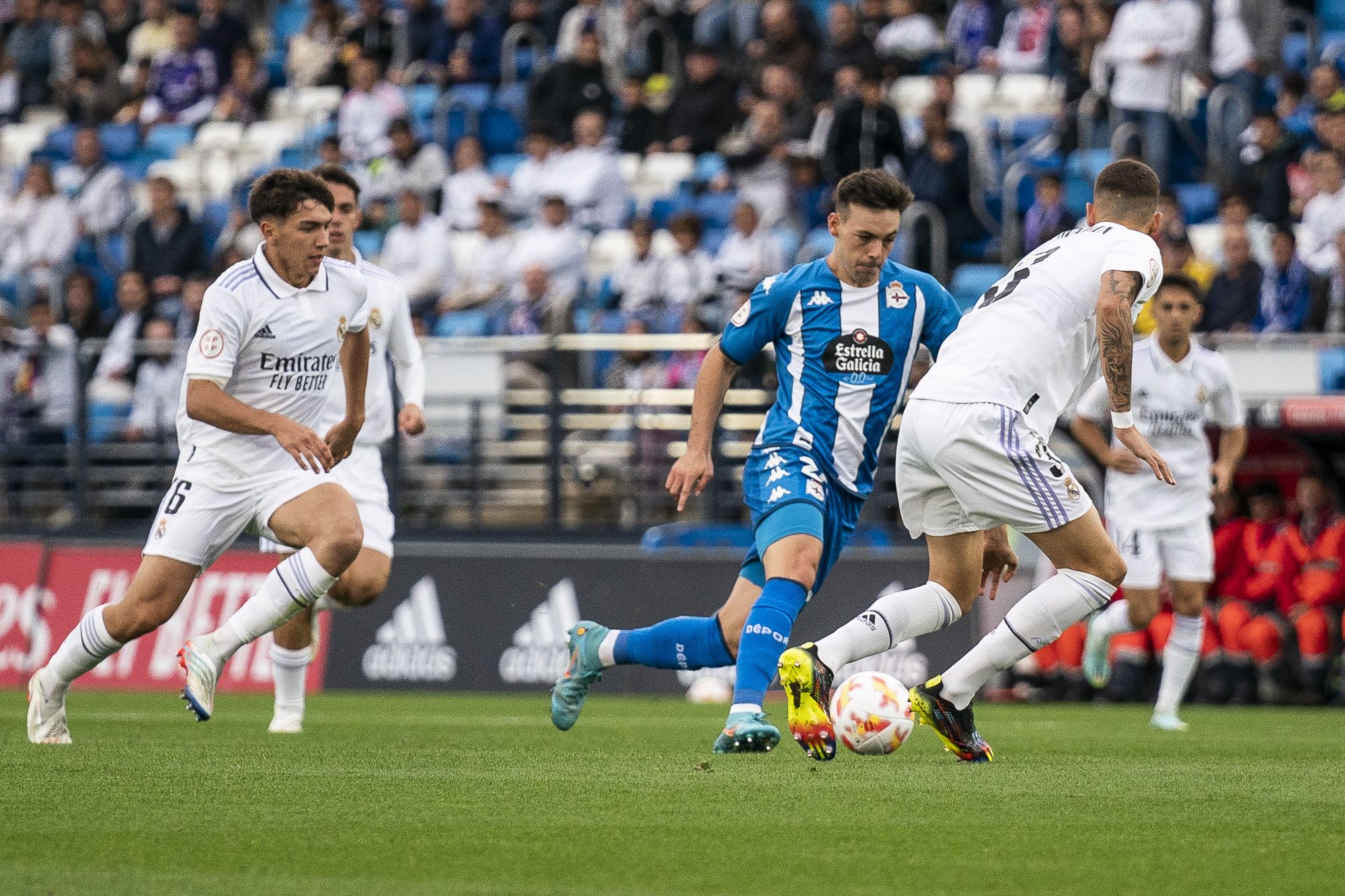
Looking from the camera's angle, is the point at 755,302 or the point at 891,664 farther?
the point at 891,664

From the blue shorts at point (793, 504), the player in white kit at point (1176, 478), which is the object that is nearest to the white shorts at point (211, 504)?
the blue shorts at point (793, 504)

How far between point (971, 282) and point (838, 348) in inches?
357

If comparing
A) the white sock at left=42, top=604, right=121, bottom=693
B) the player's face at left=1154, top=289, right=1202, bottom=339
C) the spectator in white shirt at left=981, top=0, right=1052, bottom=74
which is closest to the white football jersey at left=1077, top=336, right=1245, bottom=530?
the player's face at left=1154, top=289, right=1202, bottom=339

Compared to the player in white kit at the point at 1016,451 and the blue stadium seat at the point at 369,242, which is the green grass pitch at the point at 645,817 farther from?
the blue stadium seat at the point at 369,242

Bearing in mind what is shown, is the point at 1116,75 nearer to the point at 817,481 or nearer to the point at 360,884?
the point at 817,481

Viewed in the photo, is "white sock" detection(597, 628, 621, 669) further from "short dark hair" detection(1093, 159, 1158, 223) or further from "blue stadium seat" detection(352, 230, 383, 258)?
"blue stadium seat" detection(352, 230, 383, 258)

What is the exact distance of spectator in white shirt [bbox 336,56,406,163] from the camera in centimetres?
2133

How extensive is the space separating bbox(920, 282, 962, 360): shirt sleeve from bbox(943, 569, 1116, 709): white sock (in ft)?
3.82

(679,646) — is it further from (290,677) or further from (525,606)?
(525,606)

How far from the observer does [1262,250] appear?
15781 mm

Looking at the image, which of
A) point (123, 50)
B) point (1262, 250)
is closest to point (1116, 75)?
point (1262, 250)

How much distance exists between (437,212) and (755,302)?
12.9 metres

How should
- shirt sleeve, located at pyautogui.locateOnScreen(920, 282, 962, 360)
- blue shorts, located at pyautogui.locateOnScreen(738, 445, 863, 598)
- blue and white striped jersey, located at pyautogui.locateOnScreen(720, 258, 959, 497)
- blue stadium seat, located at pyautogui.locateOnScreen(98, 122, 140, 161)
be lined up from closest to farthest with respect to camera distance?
blue shorts, located at pyautogui.locateOnScreen(738, 445, 863, 598) < blue and white striped jersey, located at pyautogui.locateOnScreen(720, 258, 959, 497) < shirt sleeve, located at pyautogui.locateOnScreen(920, 282, 962, 360) < blue stadium seat, located at pyautogui.locateOnScreen(98, 122, 140, 161)

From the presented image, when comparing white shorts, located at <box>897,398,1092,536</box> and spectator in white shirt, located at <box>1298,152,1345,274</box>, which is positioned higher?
spectator in white shirt, located at <box>1298,152,1345,274</box>
